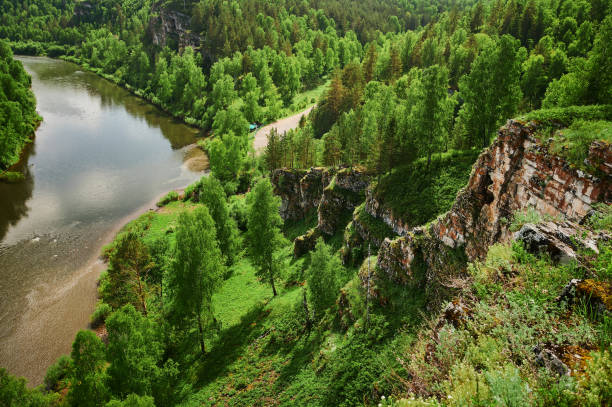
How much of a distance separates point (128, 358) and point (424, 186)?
2673cm

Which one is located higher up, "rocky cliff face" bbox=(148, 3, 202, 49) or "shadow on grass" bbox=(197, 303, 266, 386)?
"rocky cliff face" bbox=(148, 3, 202, 49)

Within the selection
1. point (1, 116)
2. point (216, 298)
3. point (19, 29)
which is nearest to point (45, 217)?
point (1, 116)

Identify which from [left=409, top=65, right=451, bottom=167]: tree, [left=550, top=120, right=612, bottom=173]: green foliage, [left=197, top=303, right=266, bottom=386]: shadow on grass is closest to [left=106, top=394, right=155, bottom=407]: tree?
[left=197, top=303, right=266, bottom=386]: shadow on grass

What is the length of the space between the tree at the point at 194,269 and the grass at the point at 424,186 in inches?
639

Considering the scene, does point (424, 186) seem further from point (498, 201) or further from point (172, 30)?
point (172, 30)

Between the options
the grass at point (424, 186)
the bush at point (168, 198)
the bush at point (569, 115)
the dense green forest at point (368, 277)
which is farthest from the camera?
the bush at point (168, 198)

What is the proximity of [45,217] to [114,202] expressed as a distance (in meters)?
9.86

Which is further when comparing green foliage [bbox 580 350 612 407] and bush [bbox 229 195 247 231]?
bush [bbox 229 195 247 231]

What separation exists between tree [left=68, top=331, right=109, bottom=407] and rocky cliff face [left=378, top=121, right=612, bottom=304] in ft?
66.4

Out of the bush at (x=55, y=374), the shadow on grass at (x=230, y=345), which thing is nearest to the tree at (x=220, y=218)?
the shadow on grass at (x=230, y=345)

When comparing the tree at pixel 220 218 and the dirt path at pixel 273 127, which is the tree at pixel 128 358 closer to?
the tree at pixel 220 218

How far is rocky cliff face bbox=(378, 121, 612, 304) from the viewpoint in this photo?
609 inches

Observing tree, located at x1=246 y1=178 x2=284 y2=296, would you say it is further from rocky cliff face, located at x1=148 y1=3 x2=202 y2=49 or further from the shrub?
rocky cliff face, located at x1=148 y1=3 x2=202 y2=49

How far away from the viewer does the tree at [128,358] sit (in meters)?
22.3
